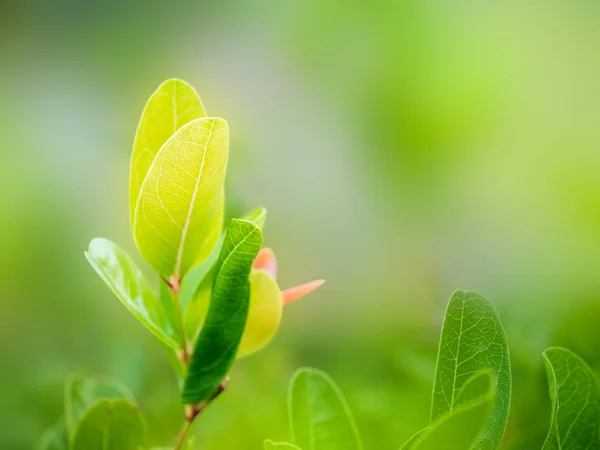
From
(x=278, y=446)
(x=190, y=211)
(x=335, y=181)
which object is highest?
(x=190, y=211)

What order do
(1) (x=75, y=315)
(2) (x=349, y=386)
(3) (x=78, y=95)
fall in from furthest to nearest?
(3) (x=78, y=95) → (1) (x=75, y=315) → (2) (x=349, y=386)

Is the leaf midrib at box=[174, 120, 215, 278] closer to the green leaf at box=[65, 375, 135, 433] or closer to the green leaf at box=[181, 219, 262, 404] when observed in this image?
the green leaf at box=[181, 219, 262, 404]

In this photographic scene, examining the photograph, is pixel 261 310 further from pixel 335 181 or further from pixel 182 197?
pixel 335 181

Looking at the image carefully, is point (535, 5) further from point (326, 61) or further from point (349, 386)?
point (349, 386)

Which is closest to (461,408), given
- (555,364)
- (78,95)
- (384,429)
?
(555,364)

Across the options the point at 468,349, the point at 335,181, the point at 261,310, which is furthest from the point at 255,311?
the point at 335,181
